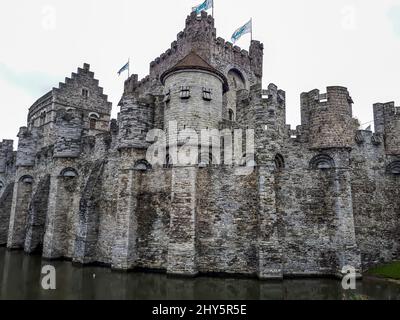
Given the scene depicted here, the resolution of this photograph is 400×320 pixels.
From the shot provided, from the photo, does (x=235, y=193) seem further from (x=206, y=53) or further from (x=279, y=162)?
(x=206, y=53)

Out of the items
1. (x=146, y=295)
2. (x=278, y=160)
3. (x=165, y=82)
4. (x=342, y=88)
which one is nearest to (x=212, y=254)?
(x=146, y=295)

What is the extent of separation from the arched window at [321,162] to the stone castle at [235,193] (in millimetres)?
51

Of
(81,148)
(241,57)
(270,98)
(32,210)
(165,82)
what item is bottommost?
(32,210)

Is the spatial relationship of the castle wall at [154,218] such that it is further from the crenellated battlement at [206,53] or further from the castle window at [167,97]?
the crenellated battlement at [206,53]

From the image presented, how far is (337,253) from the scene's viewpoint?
47.2 feet

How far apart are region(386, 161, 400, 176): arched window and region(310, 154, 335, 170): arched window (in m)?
4.53

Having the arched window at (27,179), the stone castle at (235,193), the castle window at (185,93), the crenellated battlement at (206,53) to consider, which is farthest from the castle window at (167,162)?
the arched window at (27,179)

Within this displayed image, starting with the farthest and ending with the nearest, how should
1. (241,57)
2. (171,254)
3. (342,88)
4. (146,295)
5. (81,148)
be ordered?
(241,57), (81,148), (342,88), (171,254), (146,295)

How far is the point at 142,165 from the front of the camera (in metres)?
17.1

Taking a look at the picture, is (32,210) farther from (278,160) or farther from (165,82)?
(278,160)

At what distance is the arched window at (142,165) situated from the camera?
55.6ft

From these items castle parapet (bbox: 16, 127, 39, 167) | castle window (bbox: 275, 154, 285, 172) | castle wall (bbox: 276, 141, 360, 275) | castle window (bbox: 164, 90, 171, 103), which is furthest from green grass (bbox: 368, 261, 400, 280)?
castle parapet (bbox: 16, 127, 39, 167)

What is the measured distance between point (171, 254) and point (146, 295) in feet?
9.95

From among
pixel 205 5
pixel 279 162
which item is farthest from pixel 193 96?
pixel 205 5
